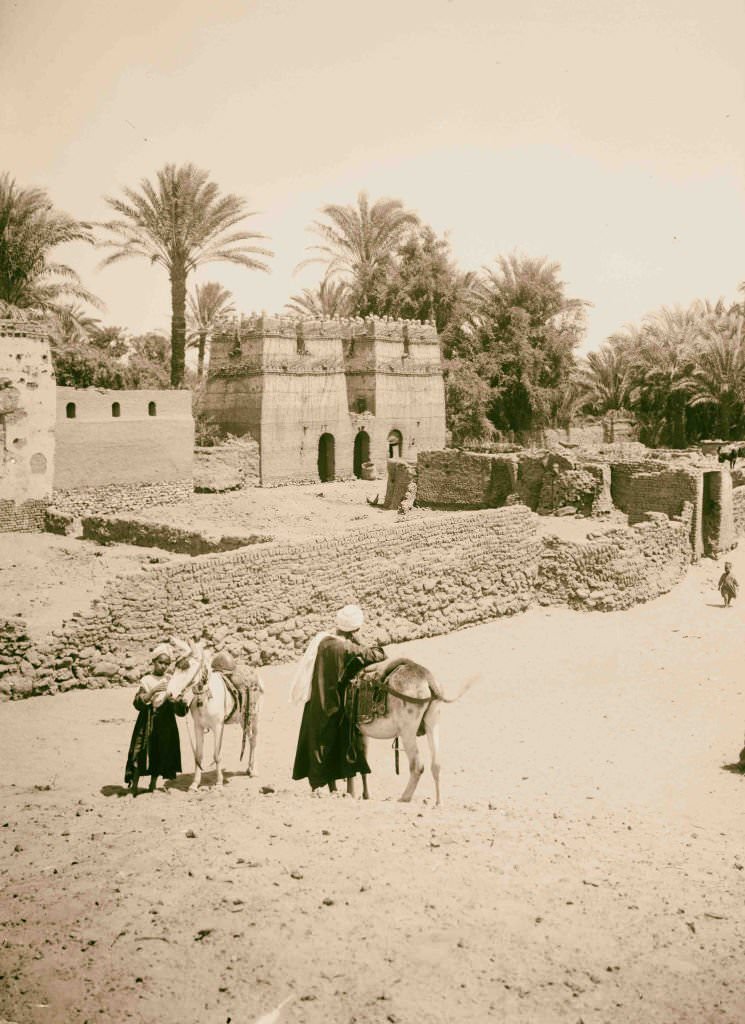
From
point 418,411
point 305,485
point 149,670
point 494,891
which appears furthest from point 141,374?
point 494,891

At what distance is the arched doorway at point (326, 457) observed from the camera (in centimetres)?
2733

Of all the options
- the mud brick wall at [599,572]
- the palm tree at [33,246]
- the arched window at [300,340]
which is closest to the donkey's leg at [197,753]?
the palm tree at [33,246]

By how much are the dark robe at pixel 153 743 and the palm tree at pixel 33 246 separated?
5074mm

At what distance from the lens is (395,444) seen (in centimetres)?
2958

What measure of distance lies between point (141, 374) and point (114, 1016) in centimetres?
2040

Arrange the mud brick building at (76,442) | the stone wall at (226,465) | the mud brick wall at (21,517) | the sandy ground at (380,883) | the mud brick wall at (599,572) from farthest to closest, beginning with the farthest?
1. the stone wall at (226,465)
2. the mud brick wall at (599,572)
3. the mud brick building at (76,442)
4. the mud brick wall at (21,517)
5. the sandy ground at (380,883)

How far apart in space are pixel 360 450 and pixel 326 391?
2158 mm

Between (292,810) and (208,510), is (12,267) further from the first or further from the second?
(208,510)

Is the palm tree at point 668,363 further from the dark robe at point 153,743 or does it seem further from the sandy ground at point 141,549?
the dark robe at point 153,743

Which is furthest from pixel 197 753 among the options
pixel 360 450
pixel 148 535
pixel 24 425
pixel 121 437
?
pixel 360 450

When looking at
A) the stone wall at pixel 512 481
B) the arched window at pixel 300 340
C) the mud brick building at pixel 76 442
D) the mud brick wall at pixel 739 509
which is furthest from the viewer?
the arched window at pixel 300 340

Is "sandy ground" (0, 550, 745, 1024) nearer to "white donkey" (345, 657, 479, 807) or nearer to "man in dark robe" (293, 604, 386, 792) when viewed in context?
"man in dark robe" (293, 604, 386, 792)

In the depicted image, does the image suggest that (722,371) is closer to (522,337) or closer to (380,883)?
(522,337)

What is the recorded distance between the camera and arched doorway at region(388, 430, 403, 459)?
96.4 feet
